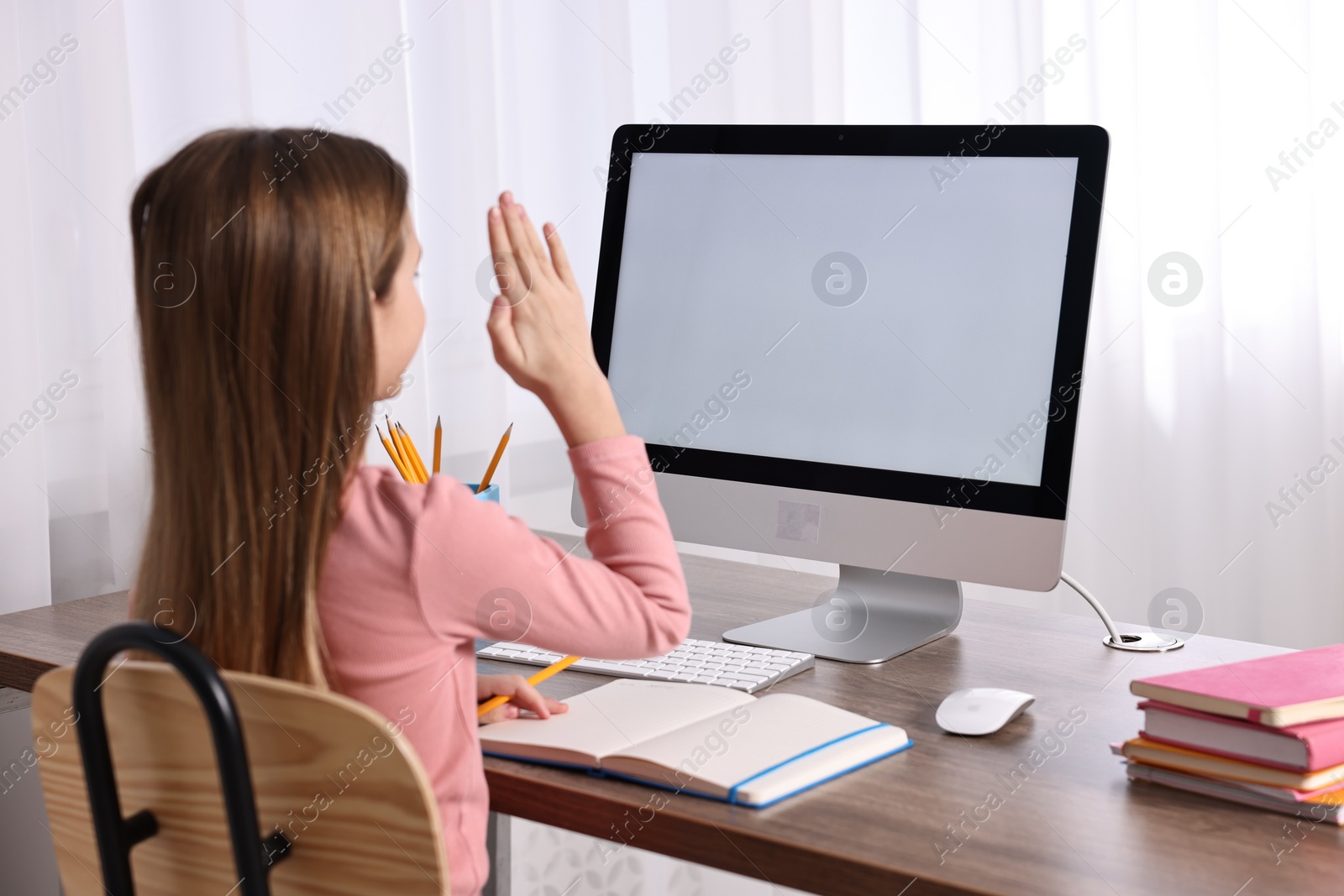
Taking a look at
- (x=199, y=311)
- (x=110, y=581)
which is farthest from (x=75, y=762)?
(x=110, y=581)

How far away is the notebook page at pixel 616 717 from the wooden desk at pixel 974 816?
0.08ft

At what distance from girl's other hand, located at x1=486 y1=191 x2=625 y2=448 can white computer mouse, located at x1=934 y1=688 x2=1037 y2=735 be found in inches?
13.3

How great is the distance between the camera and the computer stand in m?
1.15

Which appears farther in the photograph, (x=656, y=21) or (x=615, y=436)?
(x=656, y=21)

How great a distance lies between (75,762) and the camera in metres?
0.75

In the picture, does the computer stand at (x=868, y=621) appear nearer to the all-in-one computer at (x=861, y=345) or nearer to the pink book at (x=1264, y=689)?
the all-in-one computer at (x=861, y=345)

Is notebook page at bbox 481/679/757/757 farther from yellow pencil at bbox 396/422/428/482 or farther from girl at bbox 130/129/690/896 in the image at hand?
yellow pencil at bbox 396/422/428/482

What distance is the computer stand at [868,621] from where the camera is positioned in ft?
3.78

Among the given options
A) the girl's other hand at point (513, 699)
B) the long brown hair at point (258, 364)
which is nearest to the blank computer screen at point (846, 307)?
the girl's other hand at point (513, 699)

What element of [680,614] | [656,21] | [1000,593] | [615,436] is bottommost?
[1000,593]

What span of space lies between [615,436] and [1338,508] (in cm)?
164

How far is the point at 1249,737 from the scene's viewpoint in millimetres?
794

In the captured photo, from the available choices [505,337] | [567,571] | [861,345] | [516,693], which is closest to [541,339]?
[505,337]

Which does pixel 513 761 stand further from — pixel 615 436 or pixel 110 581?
pixel 110 581
